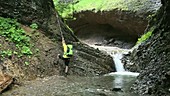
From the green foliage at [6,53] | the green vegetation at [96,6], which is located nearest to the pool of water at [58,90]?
the green foliage at [6,53]

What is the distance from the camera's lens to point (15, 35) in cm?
1110

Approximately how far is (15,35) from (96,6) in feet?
65.0

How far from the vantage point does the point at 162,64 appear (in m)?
8.49

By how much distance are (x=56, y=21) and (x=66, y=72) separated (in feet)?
12.5

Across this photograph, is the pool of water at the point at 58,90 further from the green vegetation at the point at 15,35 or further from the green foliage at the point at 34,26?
the green foliage at the point at 34,26

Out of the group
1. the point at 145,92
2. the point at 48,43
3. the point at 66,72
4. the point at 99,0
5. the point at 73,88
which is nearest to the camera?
Result: the point at 145,92

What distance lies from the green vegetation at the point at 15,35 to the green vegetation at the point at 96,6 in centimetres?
1278

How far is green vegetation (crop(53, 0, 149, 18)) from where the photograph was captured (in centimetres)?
2607

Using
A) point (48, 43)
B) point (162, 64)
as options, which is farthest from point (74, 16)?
point (162, 64)

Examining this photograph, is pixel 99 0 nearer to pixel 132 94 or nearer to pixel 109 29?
pixel 109 29

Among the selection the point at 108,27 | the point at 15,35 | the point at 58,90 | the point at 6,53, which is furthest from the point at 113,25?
the point at 58,90

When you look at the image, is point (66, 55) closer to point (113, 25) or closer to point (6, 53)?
point (6, 53)

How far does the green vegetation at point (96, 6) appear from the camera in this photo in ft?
85.5

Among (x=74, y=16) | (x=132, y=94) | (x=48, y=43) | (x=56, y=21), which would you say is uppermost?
(x=74, y=16)
